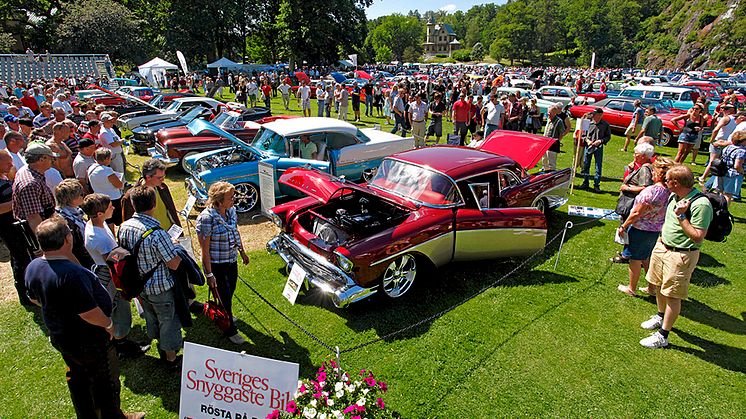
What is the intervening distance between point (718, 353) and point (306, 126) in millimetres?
7621

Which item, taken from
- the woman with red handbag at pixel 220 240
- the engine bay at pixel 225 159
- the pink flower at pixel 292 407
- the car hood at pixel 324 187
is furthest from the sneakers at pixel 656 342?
the engine bay at pixel 225 159

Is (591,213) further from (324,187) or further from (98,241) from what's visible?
(98,241)

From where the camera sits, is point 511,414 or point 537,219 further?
point 537,219

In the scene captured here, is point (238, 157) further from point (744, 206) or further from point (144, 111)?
point (744, 206)

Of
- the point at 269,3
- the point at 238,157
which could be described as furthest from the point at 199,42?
the point at 238,157

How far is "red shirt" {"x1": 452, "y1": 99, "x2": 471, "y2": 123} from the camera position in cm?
1348

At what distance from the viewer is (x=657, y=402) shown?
3896 millimetres

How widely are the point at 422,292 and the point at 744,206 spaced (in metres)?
8.02

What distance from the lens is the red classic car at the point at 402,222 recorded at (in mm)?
5020

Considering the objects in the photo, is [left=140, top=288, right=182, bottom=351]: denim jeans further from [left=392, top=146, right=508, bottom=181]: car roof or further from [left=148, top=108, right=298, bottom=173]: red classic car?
[left=148, top=108, right=298, bottom=173]: red classic car

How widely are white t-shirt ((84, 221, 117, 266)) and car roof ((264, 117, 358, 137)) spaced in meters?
5.17

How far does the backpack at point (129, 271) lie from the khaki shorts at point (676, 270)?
4.94 metres

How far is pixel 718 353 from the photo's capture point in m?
4.54

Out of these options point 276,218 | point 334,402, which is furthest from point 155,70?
point 334,402
